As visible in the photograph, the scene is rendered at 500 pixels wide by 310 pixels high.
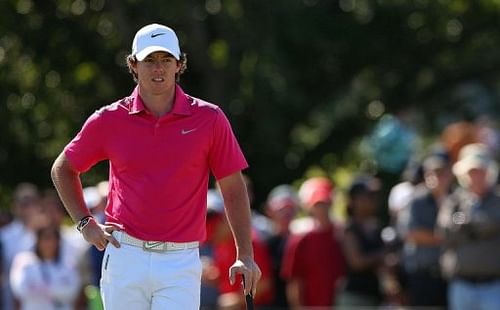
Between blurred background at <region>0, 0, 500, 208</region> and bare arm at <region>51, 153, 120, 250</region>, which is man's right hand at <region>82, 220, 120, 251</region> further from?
blurred background at <region>0, 0, 500, 208</region>

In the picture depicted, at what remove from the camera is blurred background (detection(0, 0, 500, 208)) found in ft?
62.4

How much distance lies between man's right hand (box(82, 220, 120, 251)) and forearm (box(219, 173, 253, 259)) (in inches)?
25.9

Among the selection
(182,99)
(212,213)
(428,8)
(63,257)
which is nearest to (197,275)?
(182,99)

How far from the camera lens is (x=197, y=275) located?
8.37 meters

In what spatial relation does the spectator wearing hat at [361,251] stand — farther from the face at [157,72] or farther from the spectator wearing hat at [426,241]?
the face at [157,72]

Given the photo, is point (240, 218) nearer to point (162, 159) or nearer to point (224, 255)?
point (162, 159)

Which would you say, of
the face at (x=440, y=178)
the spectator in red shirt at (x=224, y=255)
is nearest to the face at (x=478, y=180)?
the face at (x=440, y=178)

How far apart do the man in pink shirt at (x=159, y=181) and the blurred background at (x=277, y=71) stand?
10271 millimetres

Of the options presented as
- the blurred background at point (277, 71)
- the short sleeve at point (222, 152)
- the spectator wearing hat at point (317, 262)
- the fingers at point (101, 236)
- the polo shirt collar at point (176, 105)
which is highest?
the blurred background at point (277, 71)

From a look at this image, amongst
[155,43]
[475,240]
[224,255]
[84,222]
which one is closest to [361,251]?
[475,240]

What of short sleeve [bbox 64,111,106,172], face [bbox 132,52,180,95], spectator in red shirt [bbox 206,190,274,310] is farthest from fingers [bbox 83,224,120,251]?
spectator in red shirt [bbox 206,190,274,310]

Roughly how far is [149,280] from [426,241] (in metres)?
6.43

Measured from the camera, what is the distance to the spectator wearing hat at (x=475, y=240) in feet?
44.3

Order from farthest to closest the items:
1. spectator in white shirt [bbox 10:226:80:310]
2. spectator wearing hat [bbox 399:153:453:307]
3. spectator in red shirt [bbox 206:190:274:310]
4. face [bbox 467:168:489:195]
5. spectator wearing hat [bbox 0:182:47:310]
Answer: spectator wearing hat [bbox 0:182:47:310], spectator in white shirt [bbox 10:226:80:310], spectator wearing hat [bbox 399:153:453:307], spectator in red shirt [bbox 206:190:274:310], face [bbox 467:168:489:195]
